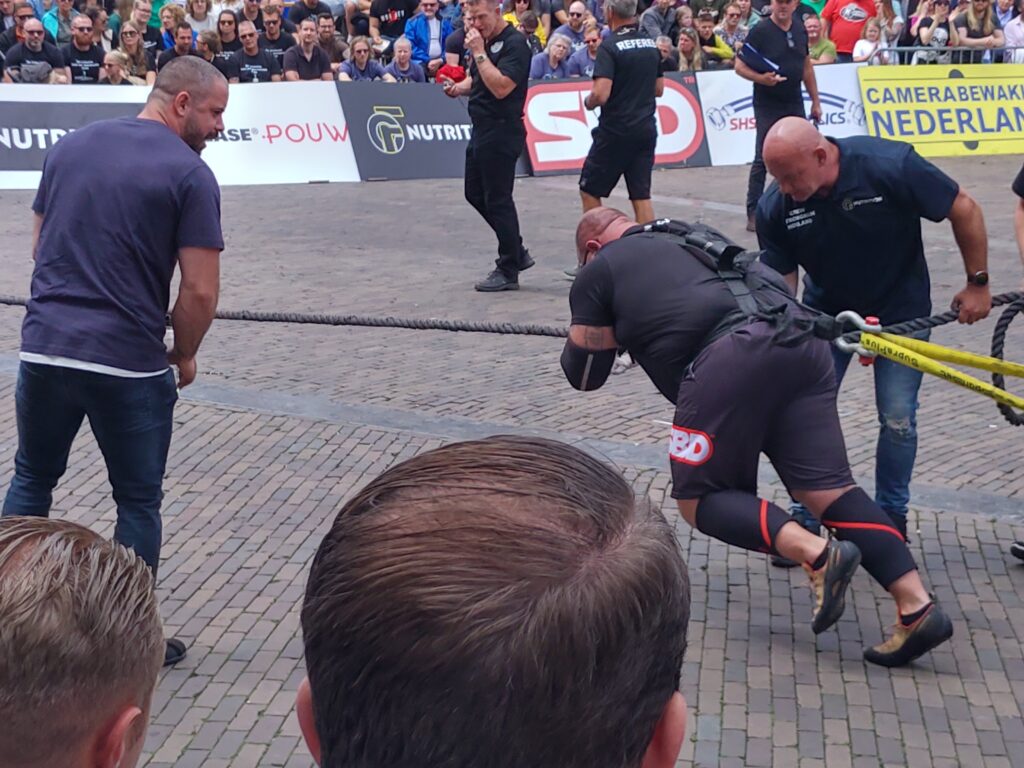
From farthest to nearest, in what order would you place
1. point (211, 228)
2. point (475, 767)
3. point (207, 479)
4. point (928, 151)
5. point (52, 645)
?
point (928, 151), point (207, 479), point (211, 228), point (52, 645), point (475, 767)

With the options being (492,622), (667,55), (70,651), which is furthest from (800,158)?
(667,55)

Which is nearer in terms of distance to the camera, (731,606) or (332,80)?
(731,606)

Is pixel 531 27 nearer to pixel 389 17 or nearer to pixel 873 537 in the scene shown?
pixel 389 17

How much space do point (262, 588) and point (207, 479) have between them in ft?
3.95

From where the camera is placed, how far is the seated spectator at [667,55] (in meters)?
16.2

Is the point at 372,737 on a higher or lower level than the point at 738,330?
higher

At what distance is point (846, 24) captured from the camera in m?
17.9

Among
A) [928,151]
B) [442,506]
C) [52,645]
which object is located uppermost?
[442,506]

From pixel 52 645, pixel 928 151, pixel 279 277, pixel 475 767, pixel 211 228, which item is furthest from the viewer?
pixel 928 151

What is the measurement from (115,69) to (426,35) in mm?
4706

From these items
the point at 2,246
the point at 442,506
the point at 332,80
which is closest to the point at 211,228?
the point at 442,506

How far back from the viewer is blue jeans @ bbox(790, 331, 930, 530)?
4.79 meters

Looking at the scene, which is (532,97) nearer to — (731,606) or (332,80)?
(332,80)

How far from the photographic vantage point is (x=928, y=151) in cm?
1644
